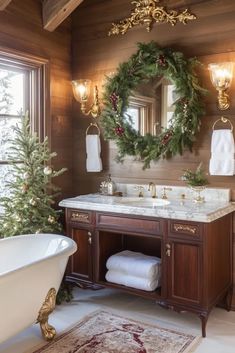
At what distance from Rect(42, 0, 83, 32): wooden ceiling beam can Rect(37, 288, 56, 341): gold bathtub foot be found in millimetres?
2528

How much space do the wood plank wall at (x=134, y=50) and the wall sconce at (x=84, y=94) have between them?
0.14m

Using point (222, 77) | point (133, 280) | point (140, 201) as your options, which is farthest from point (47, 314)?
point (222, 77)

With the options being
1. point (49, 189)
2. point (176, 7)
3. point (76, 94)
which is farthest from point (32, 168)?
point (176, 7)

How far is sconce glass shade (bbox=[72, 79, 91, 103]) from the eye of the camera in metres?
3.96

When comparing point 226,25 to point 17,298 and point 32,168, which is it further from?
point 17,298

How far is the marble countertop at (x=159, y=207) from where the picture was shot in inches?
115

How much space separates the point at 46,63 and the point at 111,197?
1.48 m

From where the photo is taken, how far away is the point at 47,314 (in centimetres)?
283

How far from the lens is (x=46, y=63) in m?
3.91

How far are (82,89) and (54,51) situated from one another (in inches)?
19.7

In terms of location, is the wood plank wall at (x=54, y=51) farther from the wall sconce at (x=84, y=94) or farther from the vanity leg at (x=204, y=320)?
the vanity leg at (x=204, y=320)

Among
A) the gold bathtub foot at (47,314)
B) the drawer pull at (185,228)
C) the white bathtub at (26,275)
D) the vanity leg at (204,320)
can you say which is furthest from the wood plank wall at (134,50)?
the gold bathtub foot at (47,314)

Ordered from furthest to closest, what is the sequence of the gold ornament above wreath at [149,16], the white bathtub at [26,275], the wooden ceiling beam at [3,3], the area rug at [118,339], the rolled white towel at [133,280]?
the gold ornament above wreath at [149,16], the wooden ceiling beam at [3,3], the rolled white towel at [133,280], the area rug at [118,339], the white bathtub at [26,275]

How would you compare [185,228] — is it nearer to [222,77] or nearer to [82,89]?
[222,77]
